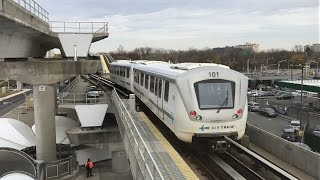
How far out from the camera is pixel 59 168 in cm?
2572

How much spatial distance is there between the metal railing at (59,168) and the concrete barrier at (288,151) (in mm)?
13663

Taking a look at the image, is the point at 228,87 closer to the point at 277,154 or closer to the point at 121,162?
the point at 277,154

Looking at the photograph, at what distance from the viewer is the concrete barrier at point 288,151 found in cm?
1186

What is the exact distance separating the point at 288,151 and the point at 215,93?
3.28m

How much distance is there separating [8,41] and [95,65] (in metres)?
6.28

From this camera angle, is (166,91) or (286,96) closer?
(166,91)

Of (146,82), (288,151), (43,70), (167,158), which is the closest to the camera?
(167,158)

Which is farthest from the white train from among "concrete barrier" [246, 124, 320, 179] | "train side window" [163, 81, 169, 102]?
"concrete barrier" [246, 124, 320, 179]

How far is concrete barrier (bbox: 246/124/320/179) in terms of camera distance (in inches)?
467

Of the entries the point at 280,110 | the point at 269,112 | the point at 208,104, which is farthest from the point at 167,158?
the point at 280,110

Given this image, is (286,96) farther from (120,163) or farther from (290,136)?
(120,163)

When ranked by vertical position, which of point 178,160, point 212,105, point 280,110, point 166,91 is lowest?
point 280,110

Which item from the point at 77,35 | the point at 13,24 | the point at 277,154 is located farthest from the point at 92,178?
the point at 277,154

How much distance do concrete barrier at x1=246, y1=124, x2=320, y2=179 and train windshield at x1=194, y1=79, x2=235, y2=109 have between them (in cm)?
254
